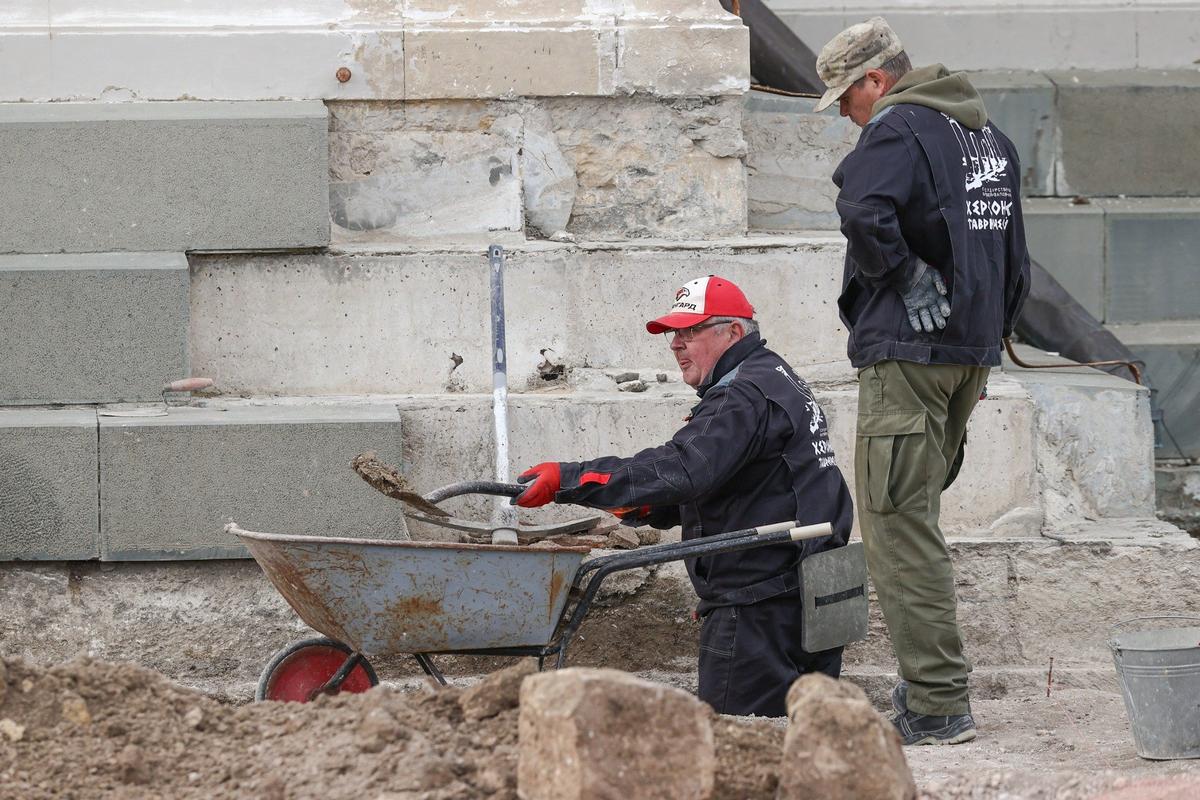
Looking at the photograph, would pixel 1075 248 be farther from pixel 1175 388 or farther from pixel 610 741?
pixel 610 741

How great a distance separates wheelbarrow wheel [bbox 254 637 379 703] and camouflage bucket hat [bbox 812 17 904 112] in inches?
79.0

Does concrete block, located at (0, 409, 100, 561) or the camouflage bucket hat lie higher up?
the camouflage bucket hat

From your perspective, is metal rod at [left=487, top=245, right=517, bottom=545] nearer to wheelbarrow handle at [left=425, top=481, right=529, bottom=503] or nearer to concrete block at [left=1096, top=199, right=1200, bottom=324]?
wheelbarrow handle at [left=425, top=481, right=529, bottom=503]

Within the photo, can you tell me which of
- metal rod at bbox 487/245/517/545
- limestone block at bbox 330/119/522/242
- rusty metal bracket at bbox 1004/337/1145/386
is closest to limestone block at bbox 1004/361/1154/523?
rusty metal bracket at bbox 1004/337/1145/386

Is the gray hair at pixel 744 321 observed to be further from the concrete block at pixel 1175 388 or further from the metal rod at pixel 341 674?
the concrete block at pixel 1175 388

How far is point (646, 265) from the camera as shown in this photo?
17.2 ft

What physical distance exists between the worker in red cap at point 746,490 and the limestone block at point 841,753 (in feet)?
3.79

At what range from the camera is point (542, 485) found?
3900 millimetres

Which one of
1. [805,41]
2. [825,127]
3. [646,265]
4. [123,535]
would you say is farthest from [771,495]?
[805,41]

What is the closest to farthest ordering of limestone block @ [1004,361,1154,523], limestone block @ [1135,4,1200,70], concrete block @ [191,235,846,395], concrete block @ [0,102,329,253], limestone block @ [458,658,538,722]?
limestone block @ [458,658,538,722]
concrete block @ [0,102,329,253]
concrete block @ [191,235,846,395]
limestone block @ [1004,361,1154,523]
limestone block @ [1135,4,1200,70]

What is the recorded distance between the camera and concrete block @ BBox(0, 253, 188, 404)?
4883 mm

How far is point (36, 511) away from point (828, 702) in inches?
111

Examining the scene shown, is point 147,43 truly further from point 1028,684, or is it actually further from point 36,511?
point 1028,684

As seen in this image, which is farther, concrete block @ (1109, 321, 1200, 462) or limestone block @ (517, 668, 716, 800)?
concrete block @ (1109, 321, 1200, 462)
